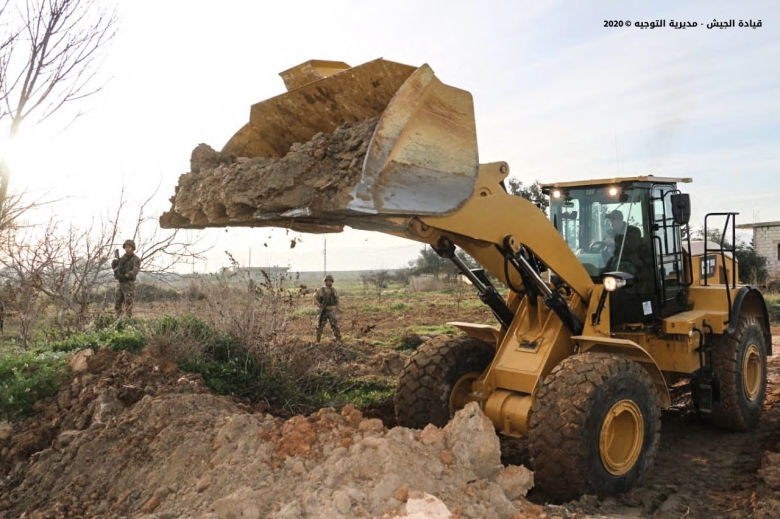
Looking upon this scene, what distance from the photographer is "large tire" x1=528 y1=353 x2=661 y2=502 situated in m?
4.79

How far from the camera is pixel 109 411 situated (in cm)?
612

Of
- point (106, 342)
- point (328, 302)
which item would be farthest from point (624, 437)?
point (328, 302)

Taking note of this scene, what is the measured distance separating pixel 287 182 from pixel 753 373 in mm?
6151

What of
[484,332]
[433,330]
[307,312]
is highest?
[484,332]

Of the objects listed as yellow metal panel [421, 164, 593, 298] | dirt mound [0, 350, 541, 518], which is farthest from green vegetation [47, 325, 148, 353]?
yellow metal panel [421, 164, 593, 298]

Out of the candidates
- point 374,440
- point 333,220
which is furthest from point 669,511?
point 333,220

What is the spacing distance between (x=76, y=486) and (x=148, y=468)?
610 millimetres

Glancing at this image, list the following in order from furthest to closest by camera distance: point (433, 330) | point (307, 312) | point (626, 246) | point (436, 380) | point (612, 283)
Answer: point (307, 312)
point (433, 330)
point (626, 246)
point (436, 380)
point (612, 283)

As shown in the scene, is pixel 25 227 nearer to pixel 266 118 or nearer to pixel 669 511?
pixel 266 118

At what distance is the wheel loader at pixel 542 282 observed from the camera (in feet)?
14.4

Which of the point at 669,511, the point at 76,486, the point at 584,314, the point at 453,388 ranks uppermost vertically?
the point at 584,314

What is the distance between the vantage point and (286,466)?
4.06m

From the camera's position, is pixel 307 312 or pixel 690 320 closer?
pixel 690 320

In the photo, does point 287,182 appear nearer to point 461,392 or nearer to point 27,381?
point 461,392
